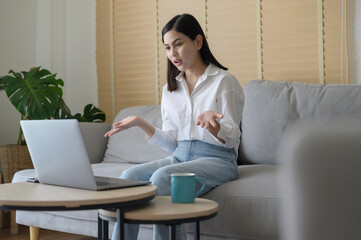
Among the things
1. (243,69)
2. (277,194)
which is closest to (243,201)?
(277,194)

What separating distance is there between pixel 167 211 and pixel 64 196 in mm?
271

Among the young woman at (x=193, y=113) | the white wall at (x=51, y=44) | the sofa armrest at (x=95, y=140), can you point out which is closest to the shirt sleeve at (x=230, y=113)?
the young woman at (x=193, y=113)

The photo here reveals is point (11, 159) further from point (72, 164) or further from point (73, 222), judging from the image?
point (72, 164)

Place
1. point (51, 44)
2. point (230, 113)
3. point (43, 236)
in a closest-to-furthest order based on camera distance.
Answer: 1. point (230, 113)
2. point (43, 236)
3. point (51, 44)

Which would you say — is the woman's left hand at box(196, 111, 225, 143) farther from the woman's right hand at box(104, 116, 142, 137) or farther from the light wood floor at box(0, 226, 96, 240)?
the light wood floor at box(0, 226, 96, 240)

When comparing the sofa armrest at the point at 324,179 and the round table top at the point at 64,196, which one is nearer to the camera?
the sofa armrest at the point at 324,179

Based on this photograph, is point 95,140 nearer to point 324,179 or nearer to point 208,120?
point 208,120

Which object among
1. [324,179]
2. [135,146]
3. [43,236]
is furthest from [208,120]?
[43,236]

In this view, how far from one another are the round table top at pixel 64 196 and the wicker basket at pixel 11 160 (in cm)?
151

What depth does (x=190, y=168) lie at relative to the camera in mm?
1567

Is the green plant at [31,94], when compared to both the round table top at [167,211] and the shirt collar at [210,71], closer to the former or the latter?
the shirt collar at [210,71]

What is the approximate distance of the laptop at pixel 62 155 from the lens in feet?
3.85

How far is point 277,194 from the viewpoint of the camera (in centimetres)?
156

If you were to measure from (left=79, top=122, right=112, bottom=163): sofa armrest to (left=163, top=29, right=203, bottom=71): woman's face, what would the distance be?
1.00 meters
